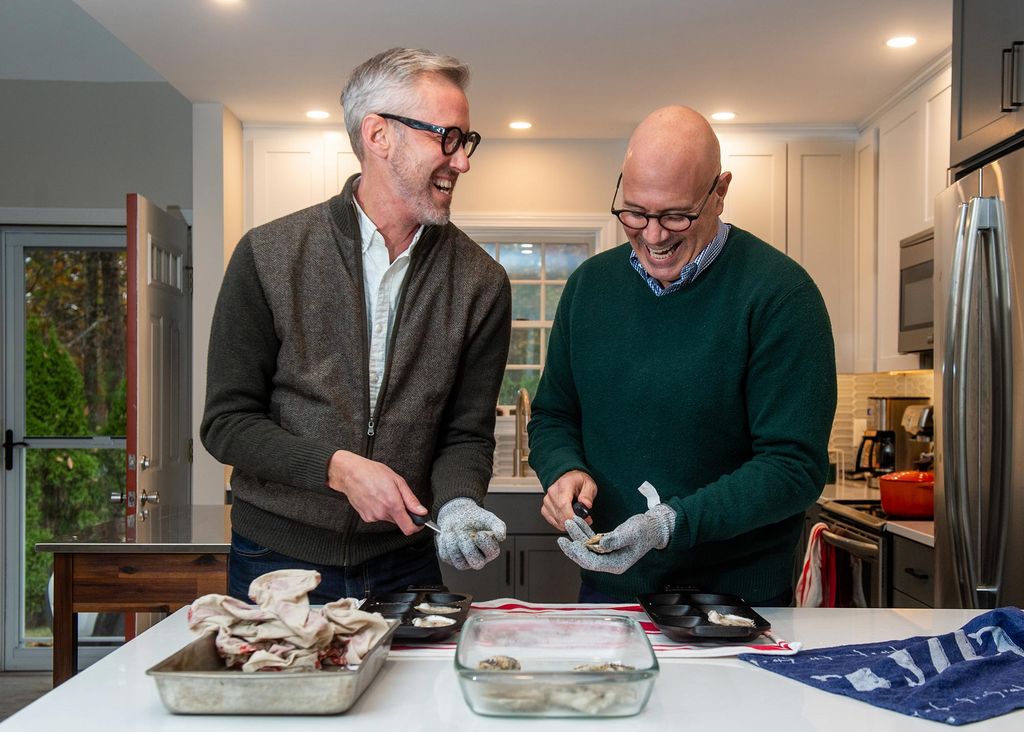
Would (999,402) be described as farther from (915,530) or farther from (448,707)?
(448,707)

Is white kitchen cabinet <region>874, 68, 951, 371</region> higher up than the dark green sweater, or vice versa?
white kitchen cabinet <region>874, 68, 951, 371</region>

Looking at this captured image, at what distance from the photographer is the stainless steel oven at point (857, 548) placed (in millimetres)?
3531

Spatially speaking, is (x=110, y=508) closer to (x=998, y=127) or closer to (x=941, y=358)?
(x=941, y=358)

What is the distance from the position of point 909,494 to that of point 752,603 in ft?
6.33

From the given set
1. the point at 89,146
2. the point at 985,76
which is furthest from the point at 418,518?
the point at 89,146

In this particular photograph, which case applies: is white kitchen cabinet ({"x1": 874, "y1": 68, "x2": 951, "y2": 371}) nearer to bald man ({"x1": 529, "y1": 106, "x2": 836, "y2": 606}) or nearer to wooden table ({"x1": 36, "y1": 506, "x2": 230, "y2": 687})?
bald man ({"x1": 529, "y1": 106, "x2": 836, "y2": 606})

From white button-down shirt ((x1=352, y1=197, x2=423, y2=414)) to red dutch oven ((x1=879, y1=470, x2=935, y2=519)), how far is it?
88.5 inches

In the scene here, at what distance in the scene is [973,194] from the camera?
2766 mm

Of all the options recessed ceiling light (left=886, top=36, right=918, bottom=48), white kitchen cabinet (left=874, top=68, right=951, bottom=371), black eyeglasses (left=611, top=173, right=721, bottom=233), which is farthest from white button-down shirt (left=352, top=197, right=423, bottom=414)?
white kitchen cabinet (left=874, top=68, right=951, bottom=371)

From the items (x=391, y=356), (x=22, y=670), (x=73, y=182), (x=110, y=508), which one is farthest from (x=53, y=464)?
(x=391, y=356)

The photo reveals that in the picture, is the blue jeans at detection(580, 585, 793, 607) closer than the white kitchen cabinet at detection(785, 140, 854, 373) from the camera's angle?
Yes

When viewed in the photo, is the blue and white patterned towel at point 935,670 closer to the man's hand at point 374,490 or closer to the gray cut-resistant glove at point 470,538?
the gray cut-resistant glove at point 470,538

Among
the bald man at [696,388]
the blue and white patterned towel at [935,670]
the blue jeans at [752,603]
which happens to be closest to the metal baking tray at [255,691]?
the blue and white patterned towel at [935,670]

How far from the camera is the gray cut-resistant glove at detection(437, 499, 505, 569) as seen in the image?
1565mm
